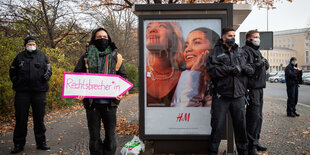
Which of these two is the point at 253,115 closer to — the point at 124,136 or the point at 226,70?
the point at 226,70

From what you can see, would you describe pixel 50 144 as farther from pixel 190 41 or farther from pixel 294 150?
pixel 294 150

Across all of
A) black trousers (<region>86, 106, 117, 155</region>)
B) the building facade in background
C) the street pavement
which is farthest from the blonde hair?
the building facade in background

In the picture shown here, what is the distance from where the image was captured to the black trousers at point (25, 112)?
15.4 ft

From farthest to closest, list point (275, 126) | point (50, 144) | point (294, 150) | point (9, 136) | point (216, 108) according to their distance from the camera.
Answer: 1. point (275, 126)
2. point (9, 136)
3. point (50, 144)
4. point (294, 150)
5. point (216, 108)

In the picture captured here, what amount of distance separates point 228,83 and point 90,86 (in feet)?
6.40

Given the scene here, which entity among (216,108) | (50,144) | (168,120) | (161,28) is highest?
(161,28)

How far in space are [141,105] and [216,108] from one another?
124 cm

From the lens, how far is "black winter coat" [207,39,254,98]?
3746 millimetres

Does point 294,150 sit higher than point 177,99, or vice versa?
point 177,99

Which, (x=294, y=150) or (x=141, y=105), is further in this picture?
(x=294, y=150)

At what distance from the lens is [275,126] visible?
7.03m

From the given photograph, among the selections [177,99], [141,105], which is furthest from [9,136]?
[177,99]

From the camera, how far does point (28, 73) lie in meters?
4.65

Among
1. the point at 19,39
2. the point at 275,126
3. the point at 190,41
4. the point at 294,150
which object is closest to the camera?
the point at 190,41
